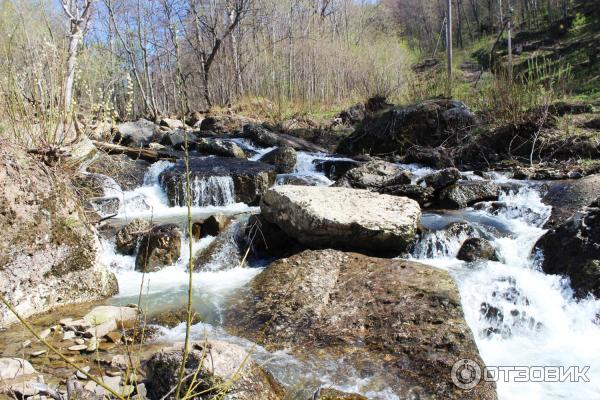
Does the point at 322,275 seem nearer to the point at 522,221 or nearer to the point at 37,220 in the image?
the point at 37,220

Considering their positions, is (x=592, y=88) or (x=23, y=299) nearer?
(x=23, y=299)

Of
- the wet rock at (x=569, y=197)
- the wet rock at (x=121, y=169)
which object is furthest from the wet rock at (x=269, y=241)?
the wet rock at (x=121, y=169)

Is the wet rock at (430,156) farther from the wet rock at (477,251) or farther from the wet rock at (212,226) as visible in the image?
the wet rock at (212,226)

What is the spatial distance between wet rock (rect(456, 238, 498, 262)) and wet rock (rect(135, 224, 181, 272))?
325cm

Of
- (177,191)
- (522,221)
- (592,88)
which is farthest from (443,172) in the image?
(592,88)

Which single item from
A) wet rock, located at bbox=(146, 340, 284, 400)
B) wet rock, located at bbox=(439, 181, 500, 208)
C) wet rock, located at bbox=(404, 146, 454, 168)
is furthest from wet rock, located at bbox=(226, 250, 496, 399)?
wet rock, located at bbox=(404, 146, 454, 168)

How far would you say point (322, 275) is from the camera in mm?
4172

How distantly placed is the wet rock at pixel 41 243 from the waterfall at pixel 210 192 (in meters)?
3.38

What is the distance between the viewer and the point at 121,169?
8.45 m

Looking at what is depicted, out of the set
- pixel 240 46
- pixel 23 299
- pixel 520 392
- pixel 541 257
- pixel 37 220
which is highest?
pixel 240 46

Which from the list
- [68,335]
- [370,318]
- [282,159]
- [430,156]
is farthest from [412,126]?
[68,335]

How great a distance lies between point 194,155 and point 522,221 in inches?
264

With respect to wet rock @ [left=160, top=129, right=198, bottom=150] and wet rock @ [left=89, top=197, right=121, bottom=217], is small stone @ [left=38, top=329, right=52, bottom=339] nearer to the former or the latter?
wet rock @ [left=89, top=197, right=121, bottom=217]

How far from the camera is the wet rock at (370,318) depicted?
9.78 feet
